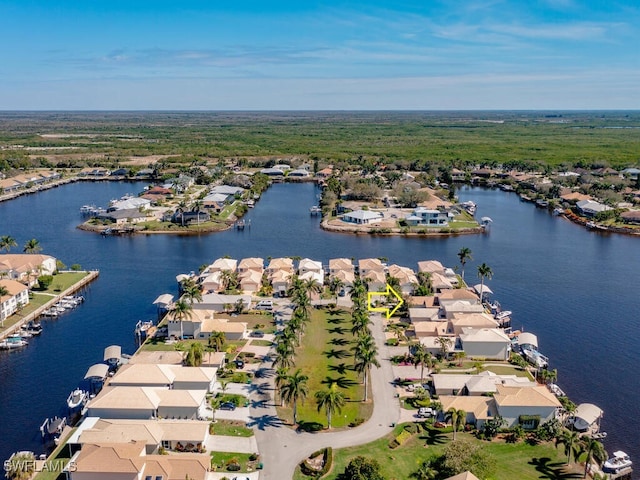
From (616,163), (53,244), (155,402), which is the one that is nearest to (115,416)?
(155,402)

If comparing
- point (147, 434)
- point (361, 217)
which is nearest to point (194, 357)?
point (147, 434)

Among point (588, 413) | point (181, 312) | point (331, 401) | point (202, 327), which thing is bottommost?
point (588, 413)

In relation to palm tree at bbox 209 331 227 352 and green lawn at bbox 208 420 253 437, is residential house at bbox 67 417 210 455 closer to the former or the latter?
green lawn at bbox 208 420 253 437

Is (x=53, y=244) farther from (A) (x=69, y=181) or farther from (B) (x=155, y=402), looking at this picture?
(A) (x=69, y=181)

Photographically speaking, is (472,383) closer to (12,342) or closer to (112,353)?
(112,353)

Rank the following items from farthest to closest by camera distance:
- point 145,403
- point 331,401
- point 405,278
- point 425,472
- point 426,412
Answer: point 405,278, point 426,412, point 145,403, point 331,401, point 425,472
